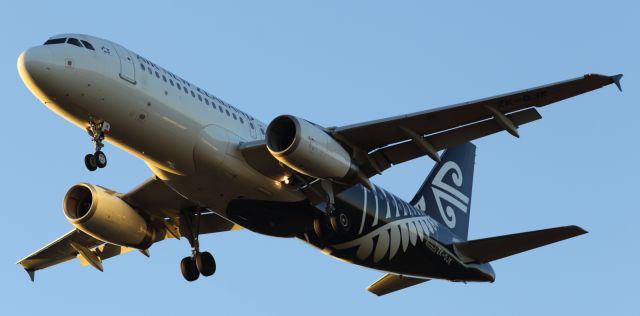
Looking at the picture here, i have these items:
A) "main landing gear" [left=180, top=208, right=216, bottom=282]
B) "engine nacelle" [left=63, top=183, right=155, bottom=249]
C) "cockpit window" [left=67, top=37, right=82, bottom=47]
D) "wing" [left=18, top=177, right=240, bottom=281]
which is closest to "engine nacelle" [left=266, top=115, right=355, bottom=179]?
"cockpit window" [left=67, top=37, right=82, bottom=47]

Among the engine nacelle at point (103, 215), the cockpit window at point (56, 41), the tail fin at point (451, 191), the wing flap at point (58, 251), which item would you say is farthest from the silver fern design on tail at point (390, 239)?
the cockpit window at point (56, 41)

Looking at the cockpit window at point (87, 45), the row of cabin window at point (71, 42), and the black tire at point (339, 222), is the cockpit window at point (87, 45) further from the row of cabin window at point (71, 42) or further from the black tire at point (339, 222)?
the black tire at point (339, 222)

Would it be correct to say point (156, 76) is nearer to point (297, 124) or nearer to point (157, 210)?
point (297, 124)

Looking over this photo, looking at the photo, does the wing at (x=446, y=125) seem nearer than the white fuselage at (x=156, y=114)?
No

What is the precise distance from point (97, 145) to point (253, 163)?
4292mm

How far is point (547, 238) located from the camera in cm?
3312

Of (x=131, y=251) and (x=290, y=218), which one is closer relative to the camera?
(x=290, y=218)

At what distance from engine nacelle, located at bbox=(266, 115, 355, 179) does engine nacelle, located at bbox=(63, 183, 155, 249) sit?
7.24m

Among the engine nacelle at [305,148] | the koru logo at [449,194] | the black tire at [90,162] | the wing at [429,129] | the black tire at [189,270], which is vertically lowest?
the black tire at [90,162]

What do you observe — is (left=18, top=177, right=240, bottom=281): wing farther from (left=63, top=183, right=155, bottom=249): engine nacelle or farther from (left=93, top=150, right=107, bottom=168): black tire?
(left=93, top=150, right=107, bottom=168): black tire

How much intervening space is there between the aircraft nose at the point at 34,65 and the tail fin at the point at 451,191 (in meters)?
15.6

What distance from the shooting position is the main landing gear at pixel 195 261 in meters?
34.7

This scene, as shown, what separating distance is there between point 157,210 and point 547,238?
1213 cm

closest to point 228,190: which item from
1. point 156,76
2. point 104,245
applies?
point 156,76
